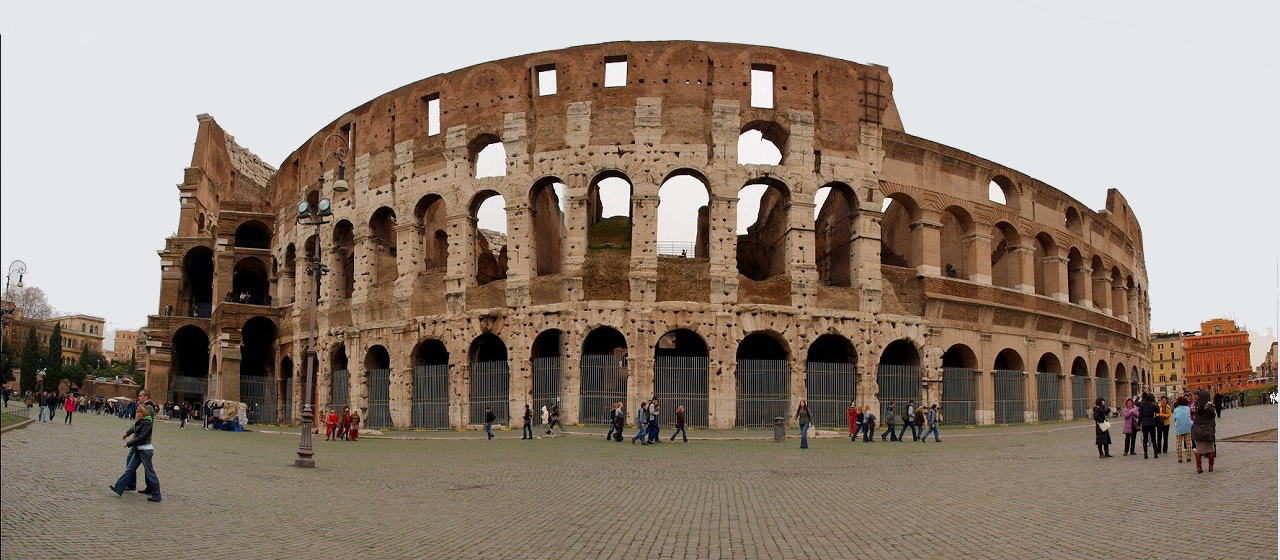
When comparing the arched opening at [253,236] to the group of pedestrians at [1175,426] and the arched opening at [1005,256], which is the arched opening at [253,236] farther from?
the group of pedestrians at [1175,426]

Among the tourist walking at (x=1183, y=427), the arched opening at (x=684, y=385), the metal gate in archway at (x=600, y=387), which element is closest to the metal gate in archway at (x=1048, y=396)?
the arched opening at (x=684, y=385)

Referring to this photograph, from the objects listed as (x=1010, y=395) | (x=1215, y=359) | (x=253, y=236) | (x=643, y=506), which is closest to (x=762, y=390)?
(x=1010, y=395)

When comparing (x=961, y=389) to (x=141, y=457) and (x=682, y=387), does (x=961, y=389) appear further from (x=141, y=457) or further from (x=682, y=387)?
(x=141, y=457)

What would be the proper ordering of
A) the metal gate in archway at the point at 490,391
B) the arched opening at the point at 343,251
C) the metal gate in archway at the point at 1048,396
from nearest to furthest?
the metal gate in archway at the point at 490,391, the metal gate in archway at the point at 1048,396, the arched opening at the point at 343,251

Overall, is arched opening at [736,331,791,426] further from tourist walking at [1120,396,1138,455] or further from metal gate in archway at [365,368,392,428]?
metal gate in archway at [365,368,392,428]

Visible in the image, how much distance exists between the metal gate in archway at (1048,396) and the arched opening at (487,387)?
19.9 m

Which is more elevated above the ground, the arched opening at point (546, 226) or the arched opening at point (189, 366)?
the arched opening at point (546, 226)

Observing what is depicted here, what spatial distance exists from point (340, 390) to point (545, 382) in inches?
378

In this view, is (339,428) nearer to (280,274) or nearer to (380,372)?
(380,372)

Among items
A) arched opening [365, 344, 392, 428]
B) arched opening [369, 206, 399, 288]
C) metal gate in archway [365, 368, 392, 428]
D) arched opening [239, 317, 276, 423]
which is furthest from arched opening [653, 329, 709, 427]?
arched opening [239, 317, 276, 423]

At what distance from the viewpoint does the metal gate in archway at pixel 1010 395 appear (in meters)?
33.1

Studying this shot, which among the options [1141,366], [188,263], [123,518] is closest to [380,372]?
[188,263]

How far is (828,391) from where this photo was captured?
96.5 feet

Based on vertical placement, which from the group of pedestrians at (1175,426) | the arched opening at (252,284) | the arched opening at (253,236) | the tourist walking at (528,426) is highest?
the arched opening at (253,236)
